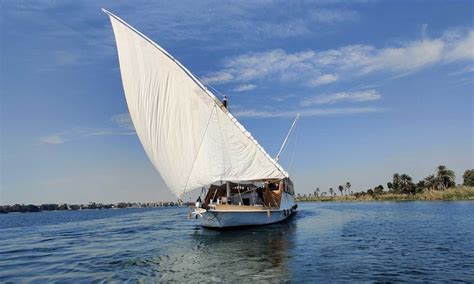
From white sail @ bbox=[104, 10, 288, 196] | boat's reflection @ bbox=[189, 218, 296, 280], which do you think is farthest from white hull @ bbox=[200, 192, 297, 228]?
white sail @ bbox=[104, 10, 288, 196]

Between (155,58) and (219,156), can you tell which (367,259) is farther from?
(155,58)

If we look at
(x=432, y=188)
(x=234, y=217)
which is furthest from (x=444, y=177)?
(x=234, y=217)

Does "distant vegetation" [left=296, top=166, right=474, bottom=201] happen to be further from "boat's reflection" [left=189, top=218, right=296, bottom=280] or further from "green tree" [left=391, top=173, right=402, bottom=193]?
"boat's reflection" [left=189, top=218, right=296, bottom=280]

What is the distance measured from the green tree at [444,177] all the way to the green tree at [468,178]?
13.8 ft

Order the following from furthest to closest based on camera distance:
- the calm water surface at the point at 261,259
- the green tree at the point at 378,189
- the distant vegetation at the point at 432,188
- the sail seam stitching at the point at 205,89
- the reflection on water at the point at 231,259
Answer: the green tree at the point at 378,189 → the distant vegetation at the point at 432,188 → the sail seam stitching at the point at 205,89 → the reflection on water at the point at 231,259 → the calm water surface at the point at 261,259

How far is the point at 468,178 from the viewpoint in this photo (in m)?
145

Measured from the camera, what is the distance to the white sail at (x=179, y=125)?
36.5 metres

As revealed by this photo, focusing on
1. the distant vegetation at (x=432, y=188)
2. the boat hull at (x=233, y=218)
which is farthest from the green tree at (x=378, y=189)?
the boat hull at (x=233, y=218)

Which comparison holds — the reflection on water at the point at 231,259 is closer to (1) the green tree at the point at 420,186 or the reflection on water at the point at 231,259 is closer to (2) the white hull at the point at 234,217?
(2) the white hull at the point at 234,217

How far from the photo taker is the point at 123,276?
1969 cm

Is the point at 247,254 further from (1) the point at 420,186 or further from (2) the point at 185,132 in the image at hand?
(1) the point at 420,186

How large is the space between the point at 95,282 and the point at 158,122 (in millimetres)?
21174

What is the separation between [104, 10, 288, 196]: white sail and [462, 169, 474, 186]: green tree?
13124 cm

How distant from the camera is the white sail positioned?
36.5 metres
